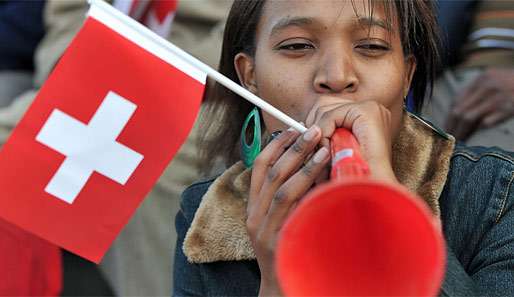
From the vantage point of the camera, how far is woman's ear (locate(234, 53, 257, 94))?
216cm

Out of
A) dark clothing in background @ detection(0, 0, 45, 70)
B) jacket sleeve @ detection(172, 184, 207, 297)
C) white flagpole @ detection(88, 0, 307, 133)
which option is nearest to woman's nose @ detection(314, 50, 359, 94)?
white flagpole @ detection(88, 0, 307, 133)

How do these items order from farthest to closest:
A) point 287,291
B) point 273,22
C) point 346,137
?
point 273,22, point 346,137, point 287,291

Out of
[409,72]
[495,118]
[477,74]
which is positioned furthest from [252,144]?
[477,74]

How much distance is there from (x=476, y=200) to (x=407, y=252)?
56 centimetres

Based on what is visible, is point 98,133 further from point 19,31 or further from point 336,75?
point 19,31

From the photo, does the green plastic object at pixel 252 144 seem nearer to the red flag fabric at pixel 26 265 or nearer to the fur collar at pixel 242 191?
the fur collar at pixel 242 191

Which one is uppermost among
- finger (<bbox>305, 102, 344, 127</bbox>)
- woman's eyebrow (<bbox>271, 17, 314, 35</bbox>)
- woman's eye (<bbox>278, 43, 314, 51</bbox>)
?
woman's eyebrow (<bbox>271, 17, 314, 35</bbox>)

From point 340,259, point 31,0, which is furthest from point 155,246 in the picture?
point 340,259

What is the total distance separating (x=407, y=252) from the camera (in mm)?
1407

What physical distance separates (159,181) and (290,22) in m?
1.43

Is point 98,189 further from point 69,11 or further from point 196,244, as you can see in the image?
point 69,11

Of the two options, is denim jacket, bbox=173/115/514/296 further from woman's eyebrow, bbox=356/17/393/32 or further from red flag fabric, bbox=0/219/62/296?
red flag fabric, bbox=0/219/62/296

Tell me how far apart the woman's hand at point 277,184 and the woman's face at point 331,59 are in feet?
0.36

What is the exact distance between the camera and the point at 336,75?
1.84 meters
